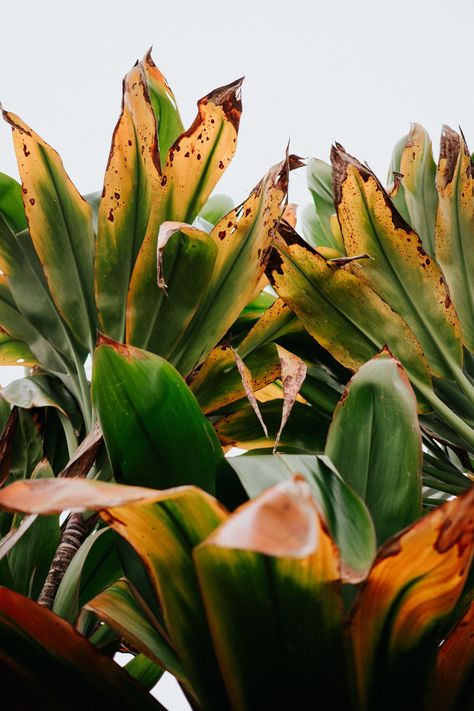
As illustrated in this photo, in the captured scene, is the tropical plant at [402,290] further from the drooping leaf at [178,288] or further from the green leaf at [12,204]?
the green leaf at [12,204]

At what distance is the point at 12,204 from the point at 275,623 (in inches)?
21.4

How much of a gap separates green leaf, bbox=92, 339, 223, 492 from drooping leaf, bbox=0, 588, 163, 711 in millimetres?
97

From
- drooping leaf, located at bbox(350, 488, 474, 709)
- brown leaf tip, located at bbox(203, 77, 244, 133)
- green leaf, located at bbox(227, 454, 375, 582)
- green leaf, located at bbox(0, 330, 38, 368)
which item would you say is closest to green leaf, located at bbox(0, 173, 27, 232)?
green leaf, located at bbox(0, 330, 38, 368)

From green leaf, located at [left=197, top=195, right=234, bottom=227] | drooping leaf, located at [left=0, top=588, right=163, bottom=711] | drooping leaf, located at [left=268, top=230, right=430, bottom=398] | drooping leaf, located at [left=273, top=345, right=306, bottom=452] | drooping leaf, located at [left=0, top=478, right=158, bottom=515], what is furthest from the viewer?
green leaf, located at [left=197, top=195, right=234, bottom=227]

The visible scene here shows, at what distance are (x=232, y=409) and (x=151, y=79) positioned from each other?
0.40 m

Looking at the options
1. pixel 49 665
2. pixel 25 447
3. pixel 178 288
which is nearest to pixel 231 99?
pixel 178 288

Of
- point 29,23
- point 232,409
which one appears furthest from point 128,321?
point 29,23

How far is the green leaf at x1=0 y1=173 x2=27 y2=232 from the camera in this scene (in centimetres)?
71

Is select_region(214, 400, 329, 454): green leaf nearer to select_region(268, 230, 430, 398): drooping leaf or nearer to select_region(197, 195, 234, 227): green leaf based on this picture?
select_region(268, 230, 430, 398): drooping leaf

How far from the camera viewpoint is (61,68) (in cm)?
311

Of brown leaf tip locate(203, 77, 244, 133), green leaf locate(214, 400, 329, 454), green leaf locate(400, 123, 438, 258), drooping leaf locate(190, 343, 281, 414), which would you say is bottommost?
green leaf locate(214, 400, 329, 454)

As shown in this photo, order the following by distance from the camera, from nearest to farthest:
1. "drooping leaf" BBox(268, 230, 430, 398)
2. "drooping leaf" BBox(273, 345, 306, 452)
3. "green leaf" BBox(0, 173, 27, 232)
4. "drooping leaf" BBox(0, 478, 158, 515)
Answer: "drooping leaf" BBox(0, 478, 158, 515)
"drooping leaf" BBox(273, 345, 306, 452)
"drooping leaf" BBox(268, 230, 430, 398)
"green leaf" BBox(0, 173, 27, 232)

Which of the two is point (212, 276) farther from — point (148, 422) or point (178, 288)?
point (148, 422)

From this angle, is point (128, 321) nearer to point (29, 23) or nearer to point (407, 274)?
point (407, 274)
